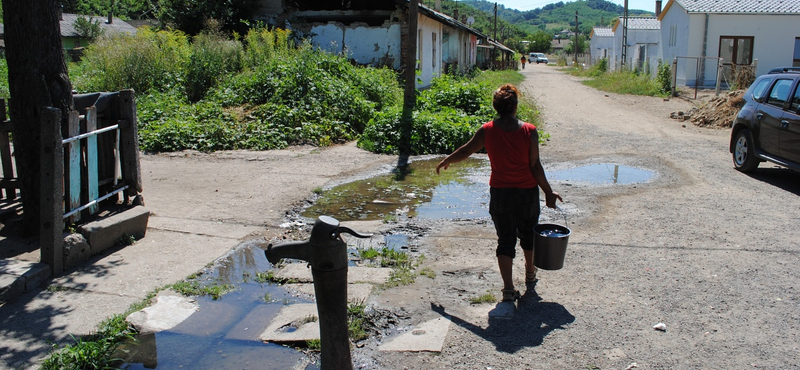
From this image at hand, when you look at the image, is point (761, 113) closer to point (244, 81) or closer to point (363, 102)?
point (363, 102)

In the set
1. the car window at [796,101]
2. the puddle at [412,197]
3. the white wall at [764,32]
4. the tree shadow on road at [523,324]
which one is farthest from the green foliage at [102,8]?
the tree shadow on road at [523,324]

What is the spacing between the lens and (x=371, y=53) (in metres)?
21.0

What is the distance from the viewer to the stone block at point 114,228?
18.0 ft

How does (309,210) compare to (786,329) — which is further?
(309,210)

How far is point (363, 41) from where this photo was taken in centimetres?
2098

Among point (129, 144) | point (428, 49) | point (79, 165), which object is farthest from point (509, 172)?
point (428, 49)

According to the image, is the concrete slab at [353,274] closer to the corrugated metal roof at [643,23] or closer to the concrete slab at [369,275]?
the concrete slab at [369,275]

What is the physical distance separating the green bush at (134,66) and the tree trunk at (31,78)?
9.94 metres

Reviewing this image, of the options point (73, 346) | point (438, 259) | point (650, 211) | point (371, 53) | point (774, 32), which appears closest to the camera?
point (73, 346)

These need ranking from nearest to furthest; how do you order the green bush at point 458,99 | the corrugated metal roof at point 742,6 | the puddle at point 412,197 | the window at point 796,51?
the puddle at point 412,197, the green bush at point 458,99, the corrugated metal roof at point 742,6, the window at point 796,51

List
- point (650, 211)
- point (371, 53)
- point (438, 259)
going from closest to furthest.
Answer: point (438, 259), point (650, 211), point (371, 53)

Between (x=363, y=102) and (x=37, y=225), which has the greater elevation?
(x=363, y=102)

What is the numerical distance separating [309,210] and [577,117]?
38.1ft

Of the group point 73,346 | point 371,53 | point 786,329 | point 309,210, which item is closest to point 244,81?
point 371,53
